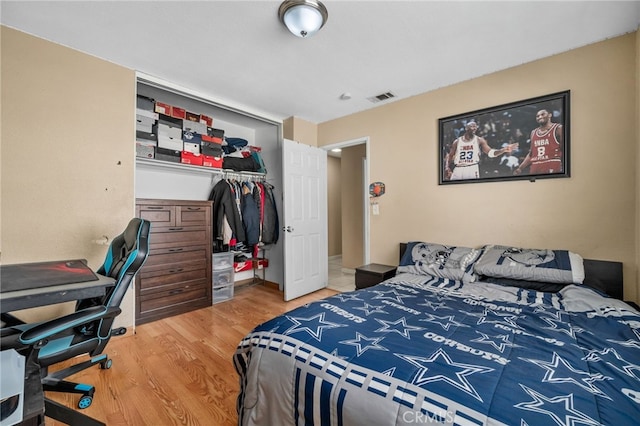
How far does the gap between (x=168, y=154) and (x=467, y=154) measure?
10.6 feet

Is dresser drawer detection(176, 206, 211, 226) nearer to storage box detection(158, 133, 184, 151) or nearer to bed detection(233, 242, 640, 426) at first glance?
storage box detection(158, 133, 184, 151)

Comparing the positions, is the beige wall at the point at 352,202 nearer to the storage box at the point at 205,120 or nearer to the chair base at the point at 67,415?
the storage box at the point at 205,120

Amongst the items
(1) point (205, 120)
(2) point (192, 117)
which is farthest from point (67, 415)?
(1) point (205, 120)

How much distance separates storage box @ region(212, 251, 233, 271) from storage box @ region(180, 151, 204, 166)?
45.5 inches

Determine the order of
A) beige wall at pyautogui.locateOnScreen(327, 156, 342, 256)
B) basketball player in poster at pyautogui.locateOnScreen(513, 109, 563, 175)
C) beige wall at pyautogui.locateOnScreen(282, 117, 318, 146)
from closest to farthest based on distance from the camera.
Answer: basketball player in poster at pyautogui.locateOnScreen(513, 109, 563, 175) → beige wall at pyautogui.locateOnScreen(282, 117, 318, 146) → beige wall at pyautogui.locateOnScreen(327, 156, 342, 256)

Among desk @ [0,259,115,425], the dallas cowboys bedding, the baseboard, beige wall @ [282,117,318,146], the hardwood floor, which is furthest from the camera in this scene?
the baseboard

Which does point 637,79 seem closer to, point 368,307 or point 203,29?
point 368,307

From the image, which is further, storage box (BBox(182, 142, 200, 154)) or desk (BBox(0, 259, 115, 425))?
storage box (BBox(182, 142, 200, 154))

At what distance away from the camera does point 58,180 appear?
218cm

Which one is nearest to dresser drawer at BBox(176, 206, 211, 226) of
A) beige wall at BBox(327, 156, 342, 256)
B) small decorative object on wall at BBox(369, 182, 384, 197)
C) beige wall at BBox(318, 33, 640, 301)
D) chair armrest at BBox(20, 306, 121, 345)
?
chair armrest at BBox(20, 306, 121, 345)

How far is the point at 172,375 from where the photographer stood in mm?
1878

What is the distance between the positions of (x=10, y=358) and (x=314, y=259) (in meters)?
3.00

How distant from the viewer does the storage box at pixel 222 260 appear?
3.38m

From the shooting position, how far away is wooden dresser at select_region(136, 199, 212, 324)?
8.94 feet
